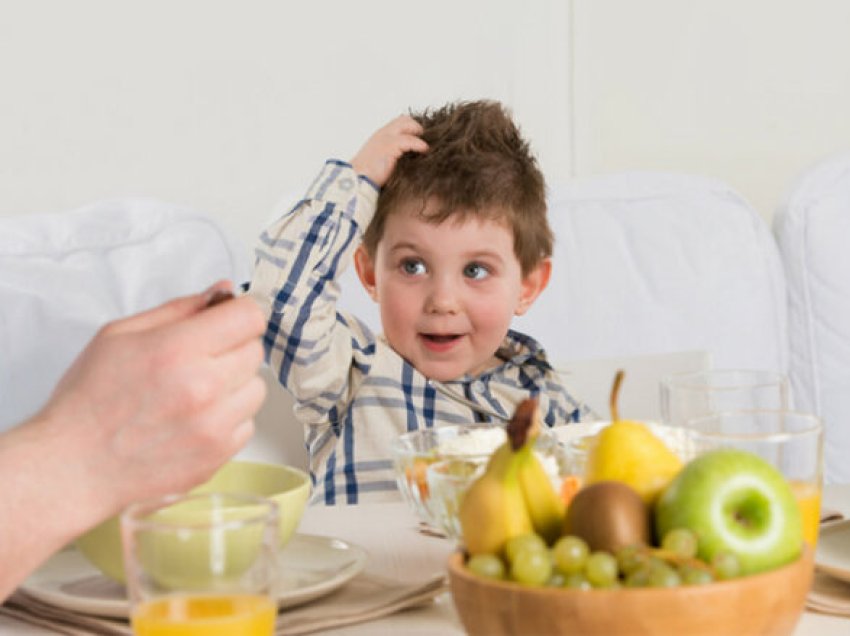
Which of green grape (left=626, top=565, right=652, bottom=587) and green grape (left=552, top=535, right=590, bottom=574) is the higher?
green grape (left=552, top=535, right=590, bottom=574)

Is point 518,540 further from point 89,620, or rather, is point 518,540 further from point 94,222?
point 94,222

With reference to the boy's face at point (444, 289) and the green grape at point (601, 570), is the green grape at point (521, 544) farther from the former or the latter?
the boy's face at point (444, 289)

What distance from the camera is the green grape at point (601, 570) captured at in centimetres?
76

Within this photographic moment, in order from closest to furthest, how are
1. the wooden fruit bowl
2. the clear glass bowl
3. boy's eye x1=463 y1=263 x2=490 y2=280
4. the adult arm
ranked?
1. the wooden fruit bowl
2. the adult arm
3. the clear glass bowl
4. boy's eye x1=463 y1=263 x2=490 y2=280

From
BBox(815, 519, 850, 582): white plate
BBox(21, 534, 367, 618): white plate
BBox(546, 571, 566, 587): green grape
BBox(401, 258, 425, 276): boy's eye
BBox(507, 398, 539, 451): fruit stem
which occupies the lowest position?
BBox(815, 519, 850, 582): white plate

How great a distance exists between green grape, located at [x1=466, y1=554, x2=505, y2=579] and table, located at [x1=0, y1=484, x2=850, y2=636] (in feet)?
0.56

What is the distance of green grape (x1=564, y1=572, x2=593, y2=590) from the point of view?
30.2 inches

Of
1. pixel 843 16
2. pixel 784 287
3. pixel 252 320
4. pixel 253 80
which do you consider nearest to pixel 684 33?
pixel 843 16

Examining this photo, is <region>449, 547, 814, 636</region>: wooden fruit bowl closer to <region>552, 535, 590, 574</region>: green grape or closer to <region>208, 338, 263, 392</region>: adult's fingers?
<region>552, 535, 590, 574</region>: green grape

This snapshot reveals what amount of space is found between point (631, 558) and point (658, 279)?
152 cm

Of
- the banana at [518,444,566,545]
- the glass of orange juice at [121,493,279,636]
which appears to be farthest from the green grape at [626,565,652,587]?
the glass of orange juice at [121,493,279,636]

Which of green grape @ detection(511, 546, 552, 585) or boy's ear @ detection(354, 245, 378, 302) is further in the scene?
boy's ear @ detection(354, 245, 378, 302)

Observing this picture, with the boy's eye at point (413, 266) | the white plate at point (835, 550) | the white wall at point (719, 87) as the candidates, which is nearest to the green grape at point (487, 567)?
the white plate at point (835, 550)

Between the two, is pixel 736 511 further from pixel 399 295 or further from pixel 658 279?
pixel 658 279
